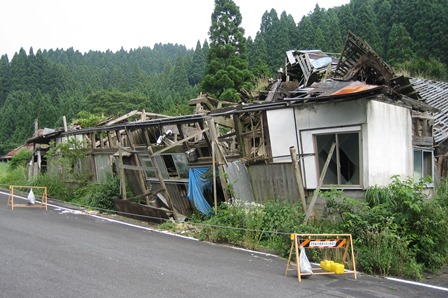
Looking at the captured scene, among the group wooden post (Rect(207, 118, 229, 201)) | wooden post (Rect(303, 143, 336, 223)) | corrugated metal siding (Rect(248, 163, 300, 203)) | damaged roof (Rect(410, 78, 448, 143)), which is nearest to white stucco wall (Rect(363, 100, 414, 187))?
wooden post (Rect(303, 143, 336, 223))

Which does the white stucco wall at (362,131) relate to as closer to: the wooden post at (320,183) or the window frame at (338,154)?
the window frame at (338,154)

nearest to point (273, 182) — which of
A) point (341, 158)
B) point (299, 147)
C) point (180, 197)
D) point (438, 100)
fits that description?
point (299, 147)

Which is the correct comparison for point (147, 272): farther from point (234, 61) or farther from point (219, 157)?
point (234, 61)

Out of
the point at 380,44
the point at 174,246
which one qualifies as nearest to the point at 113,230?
the point at 174,246

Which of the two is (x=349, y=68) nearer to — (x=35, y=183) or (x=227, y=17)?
(x=35, y=183)

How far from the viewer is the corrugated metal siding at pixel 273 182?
11586 millimetres

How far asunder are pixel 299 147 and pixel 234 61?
70.9ft

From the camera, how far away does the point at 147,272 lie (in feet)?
25.1

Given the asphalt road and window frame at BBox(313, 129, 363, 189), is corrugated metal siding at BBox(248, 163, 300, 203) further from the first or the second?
the asphalt road

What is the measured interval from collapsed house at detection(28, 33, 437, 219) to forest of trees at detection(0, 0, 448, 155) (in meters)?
14.7

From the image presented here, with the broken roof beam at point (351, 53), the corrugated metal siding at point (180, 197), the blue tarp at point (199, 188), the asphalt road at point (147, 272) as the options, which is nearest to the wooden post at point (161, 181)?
the corrugated metal siding at point (180, 197)

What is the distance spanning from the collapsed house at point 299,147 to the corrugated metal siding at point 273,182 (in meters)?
0.03

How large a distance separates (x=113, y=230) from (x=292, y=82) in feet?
31.0

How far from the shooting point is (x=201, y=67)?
67.4 m
